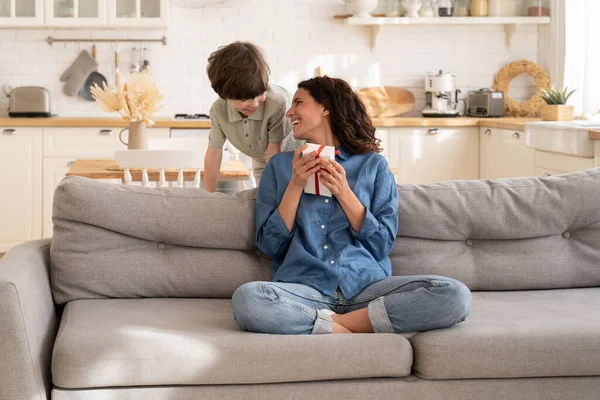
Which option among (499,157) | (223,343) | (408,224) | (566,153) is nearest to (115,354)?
(223,343)

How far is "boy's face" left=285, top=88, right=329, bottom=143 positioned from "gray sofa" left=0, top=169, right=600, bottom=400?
27cm

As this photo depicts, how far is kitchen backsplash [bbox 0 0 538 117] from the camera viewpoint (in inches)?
254

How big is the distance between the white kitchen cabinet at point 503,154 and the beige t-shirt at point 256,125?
258 cm

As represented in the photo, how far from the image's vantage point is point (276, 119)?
3.10 meters

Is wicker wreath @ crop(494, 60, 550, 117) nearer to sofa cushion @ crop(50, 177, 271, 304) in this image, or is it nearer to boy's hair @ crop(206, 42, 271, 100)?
boy's hair @ crop(206, 42, 271, 100)

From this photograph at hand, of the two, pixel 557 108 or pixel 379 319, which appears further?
pixel 557 108

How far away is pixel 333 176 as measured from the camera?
255 cm

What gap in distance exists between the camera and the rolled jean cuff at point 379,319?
7.75ft

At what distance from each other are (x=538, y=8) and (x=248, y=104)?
4.06 metres

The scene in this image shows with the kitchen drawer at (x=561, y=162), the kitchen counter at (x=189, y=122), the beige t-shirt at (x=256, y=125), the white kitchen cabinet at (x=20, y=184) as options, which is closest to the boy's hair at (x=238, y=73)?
the beige t-shirt at (x=256, y=125)

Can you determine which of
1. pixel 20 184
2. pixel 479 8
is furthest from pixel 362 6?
pixel 20 184

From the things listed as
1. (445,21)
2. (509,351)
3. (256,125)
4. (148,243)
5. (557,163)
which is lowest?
(509,351)

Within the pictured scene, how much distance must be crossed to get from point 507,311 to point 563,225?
0.49 meters

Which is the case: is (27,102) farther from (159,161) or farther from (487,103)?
(487,103)
